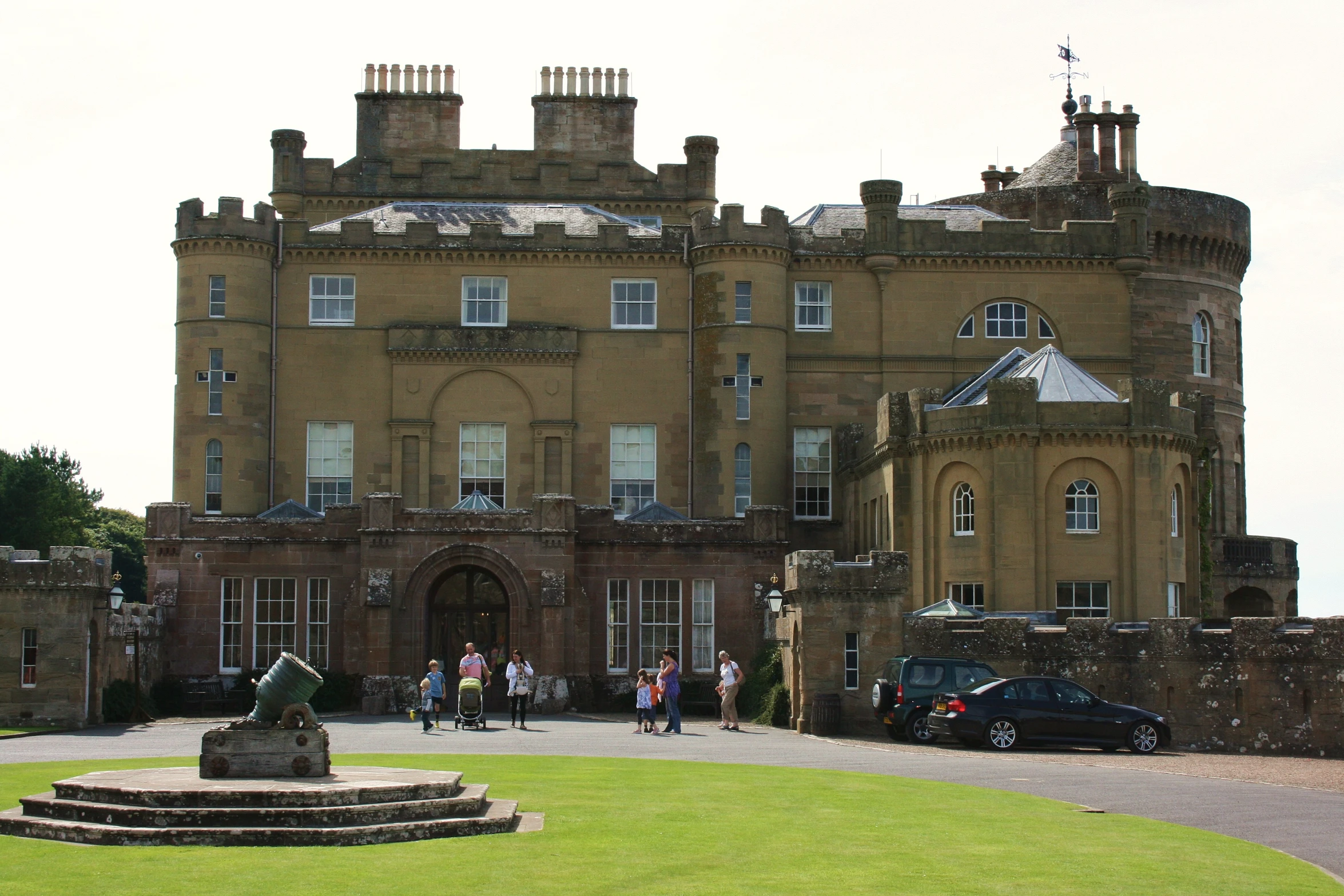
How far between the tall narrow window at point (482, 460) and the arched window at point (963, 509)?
13.7 metres

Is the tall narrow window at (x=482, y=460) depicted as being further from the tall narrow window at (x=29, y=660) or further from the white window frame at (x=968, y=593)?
the tall narrow window at (x=29, y=660)

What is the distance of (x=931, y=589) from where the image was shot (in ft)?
132

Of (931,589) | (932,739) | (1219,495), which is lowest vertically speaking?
(932,739)

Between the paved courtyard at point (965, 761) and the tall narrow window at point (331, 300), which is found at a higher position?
the tall narrow window at point (331, 300)

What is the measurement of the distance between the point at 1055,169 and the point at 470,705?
3319 centimetres

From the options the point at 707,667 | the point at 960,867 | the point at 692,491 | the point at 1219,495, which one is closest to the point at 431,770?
the point at 960,867

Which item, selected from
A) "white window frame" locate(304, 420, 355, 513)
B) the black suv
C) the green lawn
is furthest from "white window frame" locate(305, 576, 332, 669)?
the green lawn

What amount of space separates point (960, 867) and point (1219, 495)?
4183 cm

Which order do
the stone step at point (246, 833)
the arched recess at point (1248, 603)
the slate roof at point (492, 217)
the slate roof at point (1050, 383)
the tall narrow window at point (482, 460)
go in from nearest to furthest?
1. the stone step at point (246, 833)
2. the slate roof at point (1050, 383)
3. the tall narrow window at point (482, 460)
4. the slate roof at point (492, 217)
5. the arched recess at point (1248, 603)

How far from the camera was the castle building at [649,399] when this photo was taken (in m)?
39.6

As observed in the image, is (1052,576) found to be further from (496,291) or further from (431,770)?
(431,770)

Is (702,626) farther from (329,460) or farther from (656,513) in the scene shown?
(329,460)

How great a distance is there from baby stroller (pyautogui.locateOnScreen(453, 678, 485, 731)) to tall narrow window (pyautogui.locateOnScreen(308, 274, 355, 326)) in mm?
17754

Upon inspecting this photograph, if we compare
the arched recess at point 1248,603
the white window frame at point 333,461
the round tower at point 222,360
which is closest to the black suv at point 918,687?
the white window frame at point 333,461
